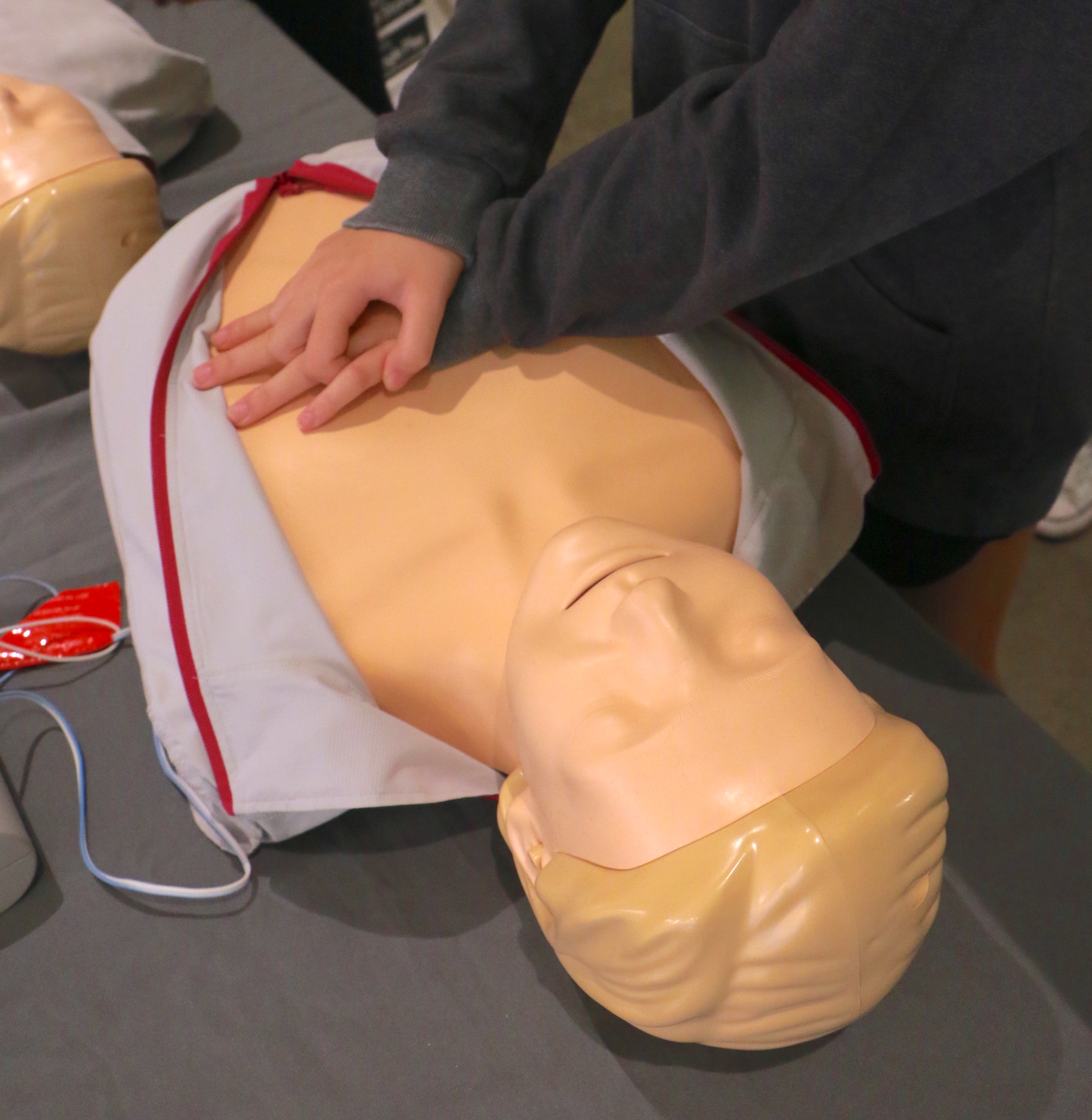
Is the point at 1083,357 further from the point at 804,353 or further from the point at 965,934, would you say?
the point at 965,934

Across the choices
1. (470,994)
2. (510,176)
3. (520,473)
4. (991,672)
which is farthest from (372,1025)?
(991,672)

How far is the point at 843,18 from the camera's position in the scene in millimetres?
437

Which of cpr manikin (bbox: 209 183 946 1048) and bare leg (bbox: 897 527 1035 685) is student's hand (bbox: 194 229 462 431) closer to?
cpr manikin (bbox: 209 183 946 1048)

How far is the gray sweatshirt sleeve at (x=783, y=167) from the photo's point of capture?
1.43ft

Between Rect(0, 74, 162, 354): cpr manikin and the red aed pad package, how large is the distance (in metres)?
0.28

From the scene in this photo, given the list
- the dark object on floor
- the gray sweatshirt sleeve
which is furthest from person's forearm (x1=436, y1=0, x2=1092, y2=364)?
the dark object on floor

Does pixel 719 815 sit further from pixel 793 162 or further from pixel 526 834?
pixel 793 162

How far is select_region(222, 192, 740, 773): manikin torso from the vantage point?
0.62 meters

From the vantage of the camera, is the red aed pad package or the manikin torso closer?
the manikin torso

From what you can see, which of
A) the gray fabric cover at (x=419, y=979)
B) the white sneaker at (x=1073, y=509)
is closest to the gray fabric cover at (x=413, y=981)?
the gray fabric cover at (x=419, y=979)

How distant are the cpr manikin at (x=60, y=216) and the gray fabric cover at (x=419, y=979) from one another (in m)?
0.35

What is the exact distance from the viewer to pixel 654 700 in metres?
0.50

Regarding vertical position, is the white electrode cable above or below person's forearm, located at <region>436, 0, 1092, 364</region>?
below

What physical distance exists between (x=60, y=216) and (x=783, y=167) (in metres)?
0.68
